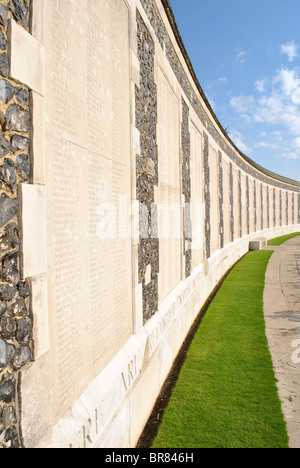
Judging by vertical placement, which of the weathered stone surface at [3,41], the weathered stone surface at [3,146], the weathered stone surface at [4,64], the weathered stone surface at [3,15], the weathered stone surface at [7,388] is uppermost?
the weathered stone surface at [3,15]

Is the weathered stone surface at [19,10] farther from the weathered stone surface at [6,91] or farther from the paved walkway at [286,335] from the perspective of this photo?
the paved walkway at [286,335]

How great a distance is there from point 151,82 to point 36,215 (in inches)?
133

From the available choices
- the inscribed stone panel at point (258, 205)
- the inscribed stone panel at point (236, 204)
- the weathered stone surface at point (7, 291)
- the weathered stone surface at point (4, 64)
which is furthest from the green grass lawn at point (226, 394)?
the inscribed stone panel at point (258, 205)

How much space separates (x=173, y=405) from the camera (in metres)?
4.09

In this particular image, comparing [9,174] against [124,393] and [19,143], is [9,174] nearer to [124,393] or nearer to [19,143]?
[19,143]

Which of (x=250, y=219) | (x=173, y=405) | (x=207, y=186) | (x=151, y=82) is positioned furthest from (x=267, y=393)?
(x=250, y=219)

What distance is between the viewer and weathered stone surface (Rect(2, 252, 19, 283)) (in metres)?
1.65

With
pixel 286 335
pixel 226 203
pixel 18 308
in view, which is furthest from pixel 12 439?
pixel 226 203

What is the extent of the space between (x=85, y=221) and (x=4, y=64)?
3.90 feet

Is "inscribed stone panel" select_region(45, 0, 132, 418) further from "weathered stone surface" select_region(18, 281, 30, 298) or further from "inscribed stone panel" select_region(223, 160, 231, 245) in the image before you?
"inscribed stone panel" select_region(223, 160, 231, 245)

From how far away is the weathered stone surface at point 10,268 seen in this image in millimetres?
1647

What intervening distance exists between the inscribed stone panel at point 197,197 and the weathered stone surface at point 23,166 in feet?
20.7

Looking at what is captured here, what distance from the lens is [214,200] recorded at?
39.0ft

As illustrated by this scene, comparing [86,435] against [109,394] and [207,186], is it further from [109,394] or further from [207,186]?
[207,186]
